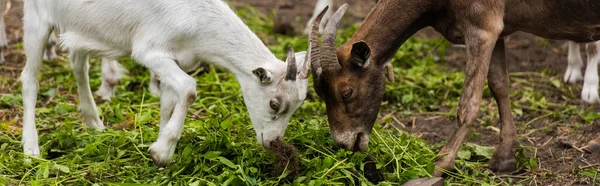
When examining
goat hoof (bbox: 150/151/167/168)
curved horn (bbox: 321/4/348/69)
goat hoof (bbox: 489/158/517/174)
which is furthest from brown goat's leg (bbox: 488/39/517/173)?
goat hoof (bbox: 150/151/167/168)

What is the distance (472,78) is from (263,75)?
1515mm

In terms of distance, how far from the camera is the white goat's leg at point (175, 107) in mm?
6293

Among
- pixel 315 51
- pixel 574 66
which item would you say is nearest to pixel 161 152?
pixel 315 51

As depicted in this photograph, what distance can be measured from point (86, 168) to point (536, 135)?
3859 millimetres

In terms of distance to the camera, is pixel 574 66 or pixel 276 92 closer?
pixel 276 92

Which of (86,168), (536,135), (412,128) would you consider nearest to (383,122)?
(412,128)

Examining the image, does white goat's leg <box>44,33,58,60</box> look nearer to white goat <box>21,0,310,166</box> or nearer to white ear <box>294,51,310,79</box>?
white goat <box>21,0,310,166</box>

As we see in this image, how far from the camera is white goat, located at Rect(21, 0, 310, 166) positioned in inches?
249

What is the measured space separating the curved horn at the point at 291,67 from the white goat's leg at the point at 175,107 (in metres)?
0.62

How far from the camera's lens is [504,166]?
7.25 metres

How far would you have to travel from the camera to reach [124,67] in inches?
383

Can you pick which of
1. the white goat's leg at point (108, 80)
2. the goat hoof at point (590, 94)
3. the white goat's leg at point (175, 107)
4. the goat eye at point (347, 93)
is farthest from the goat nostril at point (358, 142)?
the goat hoof at point (590, 94)

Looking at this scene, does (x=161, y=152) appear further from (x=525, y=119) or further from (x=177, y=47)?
(x=525, y=119)

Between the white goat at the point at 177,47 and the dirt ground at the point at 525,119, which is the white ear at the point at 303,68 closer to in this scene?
the white goat at the point at 177,47
